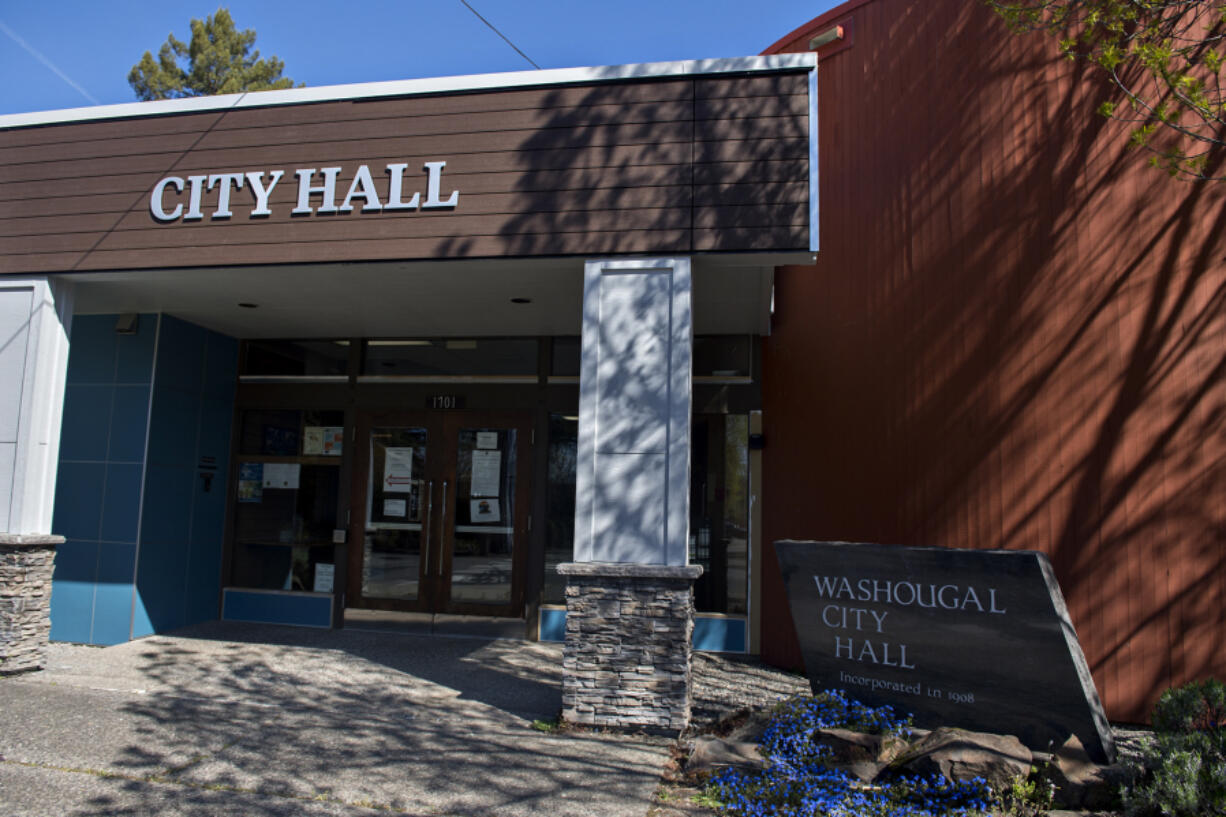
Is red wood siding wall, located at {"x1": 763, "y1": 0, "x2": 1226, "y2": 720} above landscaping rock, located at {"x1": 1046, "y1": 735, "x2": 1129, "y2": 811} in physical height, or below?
above

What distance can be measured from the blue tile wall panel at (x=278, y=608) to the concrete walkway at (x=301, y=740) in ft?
3.59

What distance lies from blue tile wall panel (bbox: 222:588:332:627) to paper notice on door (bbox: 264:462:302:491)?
46.4 inches

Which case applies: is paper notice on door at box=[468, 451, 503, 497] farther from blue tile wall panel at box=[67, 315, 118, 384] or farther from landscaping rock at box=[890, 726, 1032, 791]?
landscaping rock at box=[890, 726, 1032, 791]

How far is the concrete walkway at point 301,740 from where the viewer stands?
12.9 ft

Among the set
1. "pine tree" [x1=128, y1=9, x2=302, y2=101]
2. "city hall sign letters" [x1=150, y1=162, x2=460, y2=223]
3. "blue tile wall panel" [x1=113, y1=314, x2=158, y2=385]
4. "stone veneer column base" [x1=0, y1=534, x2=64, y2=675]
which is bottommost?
"stone veneer column base" [x1=0, y1=534, x2=64, y2=675]

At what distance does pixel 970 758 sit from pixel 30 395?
7.24m

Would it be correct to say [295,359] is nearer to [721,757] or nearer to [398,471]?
[398,471]

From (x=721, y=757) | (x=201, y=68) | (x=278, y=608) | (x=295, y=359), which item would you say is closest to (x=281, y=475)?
(x=295, y=359)

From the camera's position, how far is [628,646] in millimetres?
5098

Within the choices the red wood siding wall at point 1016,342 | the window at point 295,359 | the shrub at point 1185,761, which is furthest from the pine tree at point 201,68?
the shrub at point 1185,761

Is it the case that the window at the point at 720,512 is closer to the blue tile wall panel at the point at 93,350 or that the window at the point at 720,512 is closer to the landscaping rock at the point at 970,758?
the landscaping rock at the point at 970,758

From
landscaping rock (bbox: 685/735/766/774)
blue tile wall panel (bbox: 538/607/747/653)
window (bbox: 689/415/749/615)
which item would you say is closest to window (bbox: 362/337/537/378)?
window (bbox: 689/415/749/615)

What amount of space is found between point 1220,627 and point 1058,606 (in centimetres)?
217

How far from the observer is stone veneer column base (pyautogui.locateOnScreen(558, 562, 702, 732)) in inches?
198
